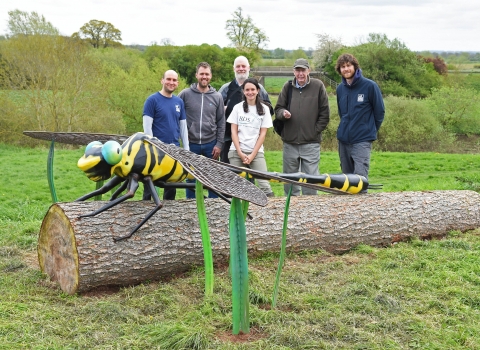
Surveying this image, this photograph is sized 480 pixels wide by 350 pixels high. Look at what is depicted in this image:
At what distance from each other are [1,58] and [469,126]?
2531 cm

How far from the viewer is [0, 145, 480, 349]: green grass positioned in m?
3.56

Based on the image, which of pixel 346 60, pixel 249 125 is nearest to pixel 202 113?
pixel 249 125

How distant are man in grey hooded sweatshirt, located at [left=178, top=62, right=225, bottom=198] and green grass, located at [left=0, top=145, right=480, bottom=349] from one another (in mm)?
1927

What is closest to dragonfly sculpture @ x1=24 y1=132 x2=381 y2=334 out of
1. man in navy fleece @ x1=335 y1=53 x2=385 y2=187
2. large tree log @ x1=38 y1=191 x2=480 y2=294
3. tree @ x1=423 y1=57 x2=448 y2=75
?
large tree log @ x1=38 y1=191 x2=480 y2=294

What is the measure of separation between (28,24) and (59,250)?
66.8 feet

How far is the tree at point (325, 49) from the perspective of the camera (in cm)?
3947

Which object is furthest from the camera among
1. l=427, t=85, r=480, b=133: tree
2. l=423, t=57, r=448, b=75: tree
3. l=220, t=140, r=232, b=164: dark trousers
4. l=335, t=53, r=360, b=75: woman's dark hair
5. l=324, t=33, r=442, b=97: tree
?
l=423, t=57, r=448, b=75: tree

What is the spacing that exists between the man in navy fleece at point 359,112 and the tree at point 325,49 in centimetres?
3351

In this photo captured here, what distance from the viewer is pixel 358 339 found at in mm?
3607

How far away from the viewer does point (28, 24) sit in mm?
22031

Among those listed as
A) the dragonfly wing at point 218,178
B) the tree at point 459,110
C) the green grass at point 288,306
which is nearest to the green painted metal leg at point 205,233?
the green grass at point 288,306

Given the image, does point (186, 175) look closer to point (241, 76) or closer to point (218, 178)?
point (218, 178)

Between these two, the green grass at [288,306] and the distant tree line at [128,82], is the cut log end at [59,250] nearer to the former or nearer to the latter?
the green grass at [288,306]

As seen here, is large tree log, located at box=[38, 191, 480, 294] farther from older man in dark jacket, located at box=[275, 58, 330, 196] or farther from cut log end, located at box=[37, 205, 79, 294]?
older man in dark jacket, located at box=[275, 58, 330, 196]
